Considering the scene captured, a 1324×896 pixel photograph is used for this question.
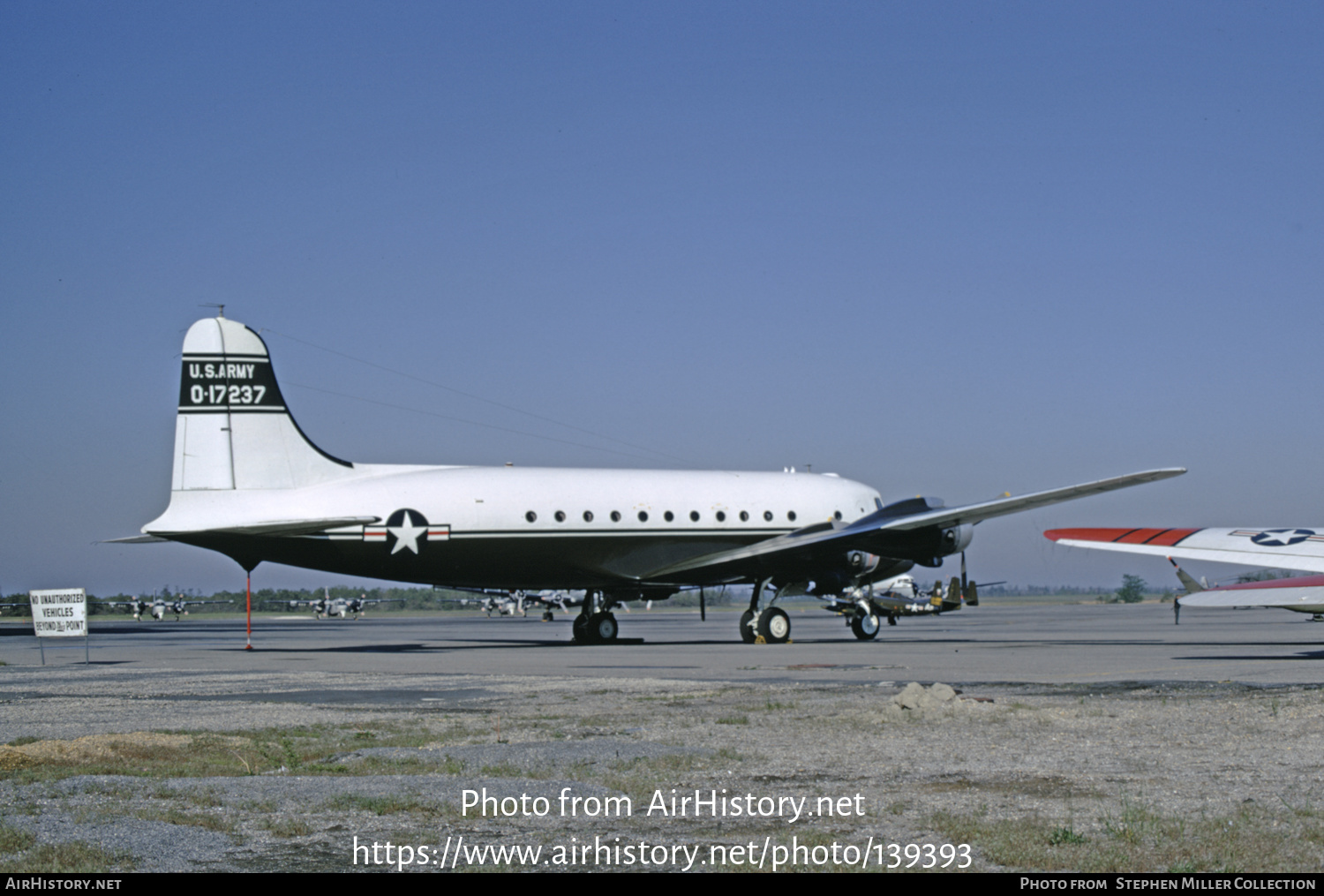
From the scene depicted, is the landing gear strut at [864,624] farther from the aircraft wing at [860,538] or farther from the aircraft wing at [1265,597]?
the aircraft wing at [1265,597]

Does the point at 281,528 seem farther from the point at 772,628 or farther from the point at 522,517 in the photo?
the point at 772,628

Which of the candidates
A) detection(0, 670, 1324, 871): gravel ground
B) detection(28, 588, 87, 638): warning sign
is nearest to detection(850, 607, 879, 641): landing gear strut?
detection(0, 670, 1324, 871): gravel ground

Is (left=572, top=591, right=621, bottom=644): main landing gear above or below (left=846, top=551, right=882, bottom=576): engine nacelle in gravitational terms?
below

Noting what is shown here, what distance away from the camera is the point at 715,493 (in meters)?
32.9

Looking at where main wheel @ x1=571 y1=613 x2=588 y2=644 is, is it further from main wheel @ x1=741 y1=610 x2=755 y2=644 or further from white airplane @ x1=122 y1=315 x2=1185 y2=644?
Result: main wheel @ x1=741 y1=610 x2=755 y2=644

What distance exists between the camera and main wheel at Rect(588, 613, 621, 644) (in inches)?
1340

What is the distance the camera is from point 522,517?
97.9ft

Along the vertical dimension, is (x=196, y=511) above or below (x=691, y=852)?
above

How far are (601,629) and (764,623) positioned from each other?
503 centimetres

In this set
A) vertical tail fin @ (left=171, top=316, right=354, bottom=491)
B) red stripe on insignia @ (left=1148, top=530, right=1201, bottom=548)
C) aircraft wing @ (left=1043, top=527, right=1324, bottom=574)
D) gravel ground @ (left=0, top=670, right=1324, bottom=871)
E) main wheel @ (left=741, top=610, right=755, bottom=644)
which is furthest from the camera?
main wheel @ (left=741, top=610, right=755, bottom=644)

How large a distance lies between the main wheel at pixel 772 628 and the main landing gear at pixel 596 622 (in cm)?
468
